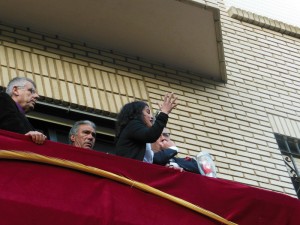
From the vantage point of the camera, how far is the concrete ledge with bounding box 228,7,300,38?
30.0 ft

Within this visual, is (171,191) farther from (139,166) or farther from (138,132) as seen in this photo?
(138,132)

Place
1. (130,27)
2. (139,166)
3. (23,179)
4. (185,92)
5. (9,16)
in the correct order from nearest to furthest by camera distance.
→ (23,179), (139,166), (9,16), (130,27), (185,92)

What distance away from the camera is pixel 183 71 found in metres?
7.79

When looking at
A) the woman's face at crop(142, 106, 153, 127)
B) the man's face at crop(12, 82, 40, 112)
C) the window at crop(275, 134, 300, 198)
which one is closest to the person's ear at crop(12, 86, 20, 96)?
the man's face at crop(12, 82, 40, 112)

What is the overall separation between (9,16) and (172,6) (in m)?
1.76

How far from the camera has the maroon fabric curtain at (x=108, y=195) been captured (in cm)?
402

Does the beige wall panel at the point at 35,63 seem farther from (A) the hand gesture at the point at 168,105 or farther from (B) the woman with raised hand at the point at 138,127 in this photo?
(A) the hand gesture at the point at 168,105

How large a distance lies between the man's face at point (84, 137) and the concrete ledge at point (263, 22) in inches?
164

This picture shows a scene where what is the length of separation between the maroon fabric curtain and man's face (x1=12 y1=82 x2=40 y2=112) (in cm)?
90

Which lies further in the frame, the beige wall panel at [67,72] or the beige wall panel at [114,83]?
the beige wall panel at [114,83]

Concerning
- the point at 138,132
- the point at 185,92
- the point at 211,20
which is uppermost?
the point at 211,20

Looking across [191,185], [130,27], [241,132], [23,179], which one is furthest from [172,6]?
[23,179]

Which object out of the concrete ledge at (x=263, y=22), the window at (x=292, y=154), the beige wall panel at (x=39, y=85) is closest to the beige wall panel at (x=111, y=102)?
the beige wall panel at (x=39, y=85)

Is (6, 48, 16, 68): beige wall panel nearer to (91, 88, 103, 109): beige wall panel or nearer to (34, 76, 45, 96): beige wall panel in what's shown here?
(34, 76, 45, 96): beige wall panel
